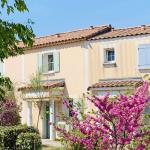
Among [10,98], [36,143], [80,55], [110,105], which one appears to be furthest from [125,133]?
[10,98]

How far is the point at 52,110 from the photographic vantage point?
33625 mm

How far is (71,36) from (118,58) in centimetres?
431

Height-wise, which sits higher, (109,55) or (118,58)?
(109,55)

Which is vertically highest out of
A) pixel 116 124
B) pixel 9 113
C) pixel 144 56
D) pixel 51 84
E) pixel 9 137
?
pixel 144 56

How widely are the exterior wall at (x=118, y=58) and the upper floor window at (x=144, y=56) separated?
0.26 metres

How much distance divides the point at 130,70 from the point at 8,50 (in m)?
23.2

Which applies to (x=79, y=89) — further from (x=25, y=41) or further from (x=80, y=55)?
(x=25, y=41)

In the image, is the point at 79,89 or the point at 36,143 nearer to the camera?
the point at 36,143

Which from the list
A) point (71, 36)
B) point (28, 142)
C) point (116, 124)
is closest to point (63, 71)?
point (71, 36)

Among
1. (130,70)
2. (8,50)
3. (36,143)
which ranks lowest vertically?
(36,143)

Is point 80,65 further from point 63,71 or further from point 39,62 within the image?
point 39,62

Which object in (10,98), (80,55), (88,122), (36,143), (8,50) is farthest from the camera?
(10,98)

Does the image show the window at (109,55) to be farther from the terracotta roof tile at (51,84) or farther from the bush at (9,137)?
the bush at (9,137)

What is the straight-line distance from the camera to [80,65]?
32.9 m
